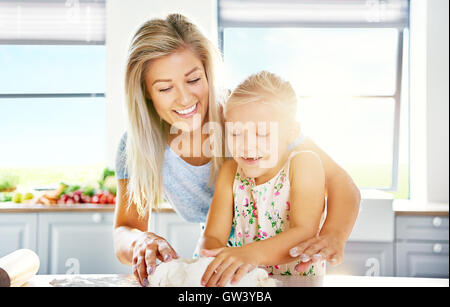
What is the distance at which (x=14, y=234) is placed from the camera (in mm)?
545

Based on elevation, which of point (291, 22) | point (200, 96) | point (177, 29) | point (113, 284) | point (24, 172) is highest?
point (291, 22)

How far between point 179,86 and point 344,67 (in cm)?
54

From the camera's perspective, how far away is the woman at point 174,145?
523 millimetres

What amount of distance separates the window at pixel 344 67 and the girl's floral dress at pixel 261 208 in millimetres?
103

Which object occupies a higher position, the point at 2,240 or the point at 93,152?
the point at 93,152

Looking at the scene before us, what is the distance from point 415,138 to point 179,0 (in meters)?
0.89

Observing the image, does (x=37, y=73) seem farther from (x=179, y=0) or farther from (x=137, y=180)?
(x=179, y=0)

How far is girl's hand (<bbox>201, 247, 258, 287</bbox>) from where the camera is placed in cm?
36

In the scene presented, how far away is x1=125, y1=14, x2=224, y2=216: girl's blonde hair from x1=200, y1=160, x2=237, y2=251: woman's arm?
0.05 metres

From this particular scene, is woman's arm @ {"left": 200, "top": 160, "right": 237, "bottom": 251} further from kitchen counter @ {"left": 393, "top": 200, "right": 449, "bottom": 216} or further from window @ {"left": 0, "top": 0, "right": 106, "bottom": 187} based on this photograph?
kitchen counter @ {"left": 393, "top": 200, "right": 449, "bottom": 216}

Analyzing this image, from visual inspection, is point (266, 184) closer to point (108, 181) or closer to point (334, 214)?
point (334, 214)

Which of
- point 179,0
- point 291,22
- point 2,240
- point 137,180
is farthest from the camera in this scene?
point 179,0
